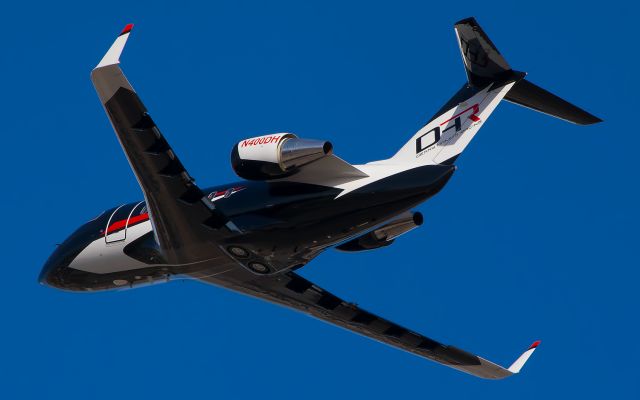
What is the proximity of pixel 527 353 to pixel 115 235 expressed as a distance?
12.0m

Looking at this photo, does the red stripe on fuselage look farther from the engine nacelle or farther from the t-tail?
the t-tail

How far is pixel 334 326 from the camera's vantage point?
105ft

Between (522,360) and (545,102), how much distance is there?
8254 mm

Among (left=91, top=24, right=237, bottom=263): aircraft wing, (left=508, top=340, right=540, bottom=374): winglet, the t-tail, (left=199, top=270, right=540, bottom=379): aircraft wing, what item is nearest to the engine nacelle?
(left=91, top=24, right=237, bottom=263): aircraft wing

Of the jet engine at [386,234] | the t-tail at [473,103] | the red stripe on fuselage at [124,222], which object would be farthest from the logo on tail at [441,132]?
the red stripe on fuselage at [124,222]

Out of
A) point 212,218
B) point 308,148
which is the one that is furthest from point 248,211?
point 308,148

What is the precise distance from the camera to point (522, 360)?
31.3 meters

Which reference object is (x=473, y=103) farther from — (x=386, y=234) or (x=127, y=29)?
(x=127, y=29)

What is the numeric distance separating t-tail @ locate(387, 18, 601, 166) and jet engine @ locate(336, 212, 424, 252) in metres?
1.36

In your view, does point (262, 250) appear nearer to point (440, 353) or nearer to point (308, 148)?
point (308, 148)

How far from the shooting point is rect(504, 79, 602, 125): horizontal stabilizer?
1049 inches

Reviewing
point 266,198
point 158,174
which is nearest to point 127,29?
point 158,174

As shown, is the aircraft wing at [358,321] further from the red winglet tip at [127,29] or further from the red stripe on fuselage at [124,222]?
the red winglet tip at [127,29]

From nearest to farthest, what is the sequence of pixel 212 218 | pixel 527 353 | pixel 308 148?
1. pixel 308 148
2. pixel 212 218
3. pixel 527 353
